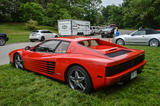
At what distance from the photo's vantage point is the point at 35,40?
58.0 feet

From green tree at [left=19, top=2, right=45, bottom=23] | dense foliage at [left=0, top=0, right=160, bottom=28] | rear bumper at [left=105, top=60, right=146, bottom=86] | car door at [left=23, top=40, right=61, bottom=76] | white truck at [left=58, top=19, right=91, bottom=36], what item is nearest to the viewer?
rear bumper at [left=105, top=60, right=146, bottom=86]

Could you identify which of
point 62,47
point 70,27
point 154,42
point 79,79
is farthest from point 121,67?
point 70,27

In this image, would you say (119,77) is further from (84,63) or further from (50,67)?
(50,67)

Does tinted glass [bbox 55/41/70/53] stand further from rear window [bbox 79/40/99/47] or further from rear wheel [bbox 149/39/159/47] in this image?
Result: rear wheel [bbox 149/39/159/47]

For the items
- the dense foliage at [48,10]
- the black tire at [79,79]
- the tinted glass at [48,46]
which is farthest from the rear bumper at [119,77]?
the dense foliage at [48,10]

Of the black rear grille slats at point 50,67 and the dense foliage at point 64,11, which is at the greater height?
the dense foliage at point 64,11

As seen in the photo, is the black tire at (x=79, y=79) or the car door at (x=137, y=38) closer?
the black tire at (x=79, y=79)

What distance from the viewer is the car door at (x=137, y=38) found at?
10.9 metres

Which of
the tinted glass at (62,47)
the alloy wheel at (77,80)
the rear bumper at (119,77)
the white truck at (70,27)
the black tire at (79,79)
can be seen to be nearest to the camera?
the rear bumper at (119,77)

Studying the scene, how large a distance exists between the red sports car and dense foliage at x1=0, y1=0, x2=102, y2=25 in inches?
1400

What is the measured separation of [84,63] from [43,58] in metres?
1.49

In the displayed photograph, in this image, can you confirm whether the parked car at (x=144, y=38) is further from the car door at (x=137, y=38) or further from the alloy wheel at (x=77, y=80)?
the alloy wheel at (x=77, y=80)

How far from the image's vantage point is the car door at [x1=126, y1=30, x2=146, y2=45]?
10.9m

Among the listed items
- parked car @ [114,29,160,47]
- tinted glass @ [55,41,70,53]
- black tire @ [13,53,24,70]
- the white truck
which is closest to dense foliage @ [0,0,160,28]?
the white truck
